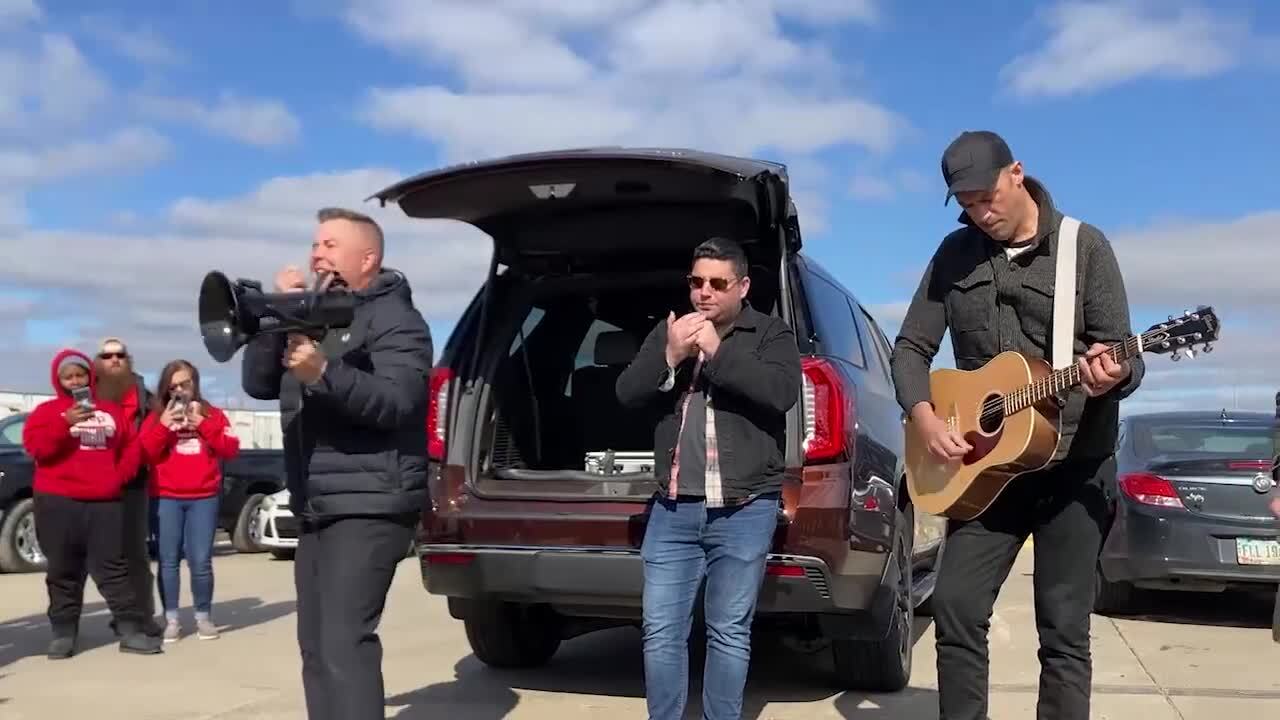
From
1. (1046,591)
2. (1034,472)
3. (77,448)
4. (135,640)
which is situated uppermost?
(77,448)

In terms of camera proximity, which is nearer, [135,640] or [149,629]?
[135,640]

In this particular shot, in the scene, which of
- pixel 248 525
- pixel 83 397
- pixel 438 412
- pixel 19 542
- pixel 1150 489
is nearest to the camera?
pixel 438 412

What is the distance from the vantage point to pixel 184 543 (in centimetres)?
762

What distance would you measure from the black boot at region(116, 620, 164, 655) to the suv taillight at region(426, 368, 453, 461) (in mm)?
2705

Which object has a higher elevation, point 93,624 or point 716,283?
point 716,283

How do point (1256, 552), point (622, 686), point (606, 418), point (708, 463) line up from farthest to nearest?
point (1256, 552), point (606, 418), point (622, 686), point (708, 463)

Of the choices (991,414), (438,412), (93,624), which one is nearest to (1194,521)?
(991,414)

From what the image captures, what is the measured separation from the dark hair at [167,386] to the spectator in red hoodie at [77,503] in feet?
1.45

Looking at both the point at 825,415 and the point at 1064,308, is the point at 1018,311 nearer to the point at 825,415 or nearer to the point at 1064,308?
the point at 1064,308

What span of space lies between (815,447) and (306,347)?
205 centimetres

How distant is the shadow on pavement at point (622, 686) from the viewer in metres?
5.37

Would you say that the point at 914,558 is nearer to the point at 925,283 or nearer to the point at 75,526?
Result: the point at 925,283

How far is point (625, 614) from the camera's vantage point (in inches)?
198

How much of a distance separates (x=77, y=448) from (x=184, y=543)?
3.13 ft
